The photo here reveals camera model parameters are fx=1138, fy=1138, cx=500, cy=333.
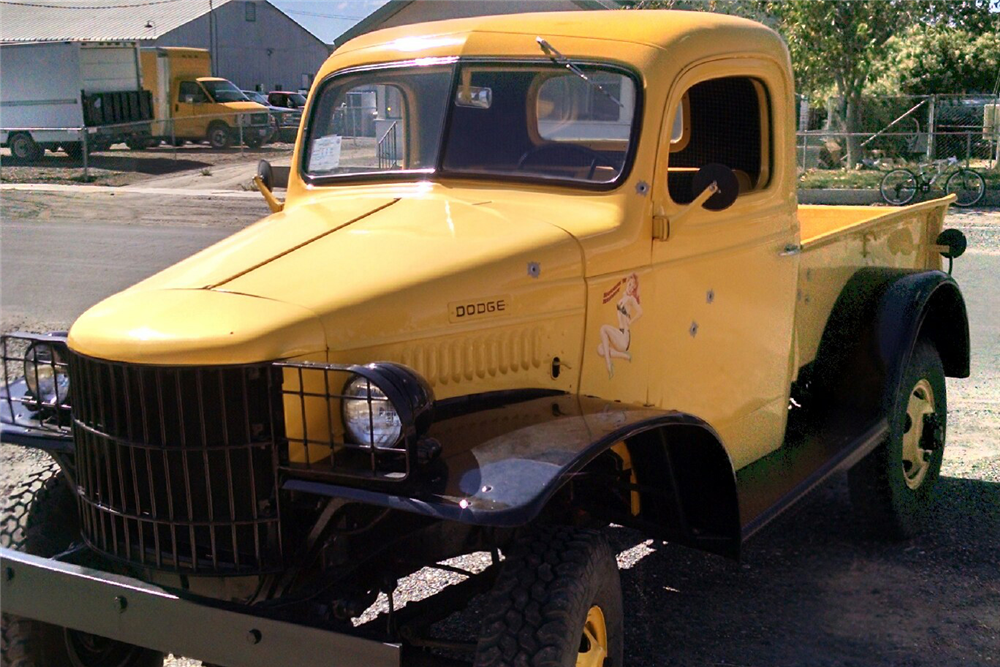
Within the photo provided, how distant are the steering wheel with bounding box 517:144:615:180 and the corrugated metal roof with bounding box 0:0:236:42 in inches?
1516

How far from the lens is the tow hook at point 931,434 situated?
530 centimetres

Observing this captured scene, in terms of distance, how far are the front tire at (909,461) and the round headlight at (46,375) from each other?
3252 mm

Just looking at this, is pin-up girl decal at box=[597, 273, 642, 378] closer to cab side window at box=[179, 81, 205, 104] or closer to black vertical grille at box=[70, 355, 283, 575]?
black vertical grille at box=[70, 355, 283, 575]

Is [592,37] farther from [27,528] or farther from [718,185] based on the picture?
[27,528]

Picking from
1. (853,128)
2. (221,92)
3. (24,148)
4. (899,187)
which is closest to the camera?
(899,187)

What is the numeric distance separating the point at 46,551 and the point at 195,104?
29986 mm

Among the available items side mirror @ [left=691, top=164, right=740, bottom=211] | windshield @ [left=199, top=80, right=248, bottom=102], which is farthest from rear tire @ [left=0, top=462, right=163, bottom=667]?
windshield @ [left=199, top=80, right=248, bottom=102]

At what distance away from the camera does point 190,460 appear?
2805 mm

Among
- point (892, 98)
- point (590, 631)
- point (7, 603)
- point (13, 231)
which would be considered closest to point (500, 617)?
point (590, 631)

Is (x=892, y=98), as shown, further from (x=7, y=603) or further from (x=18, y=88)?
(x=7, y=603)

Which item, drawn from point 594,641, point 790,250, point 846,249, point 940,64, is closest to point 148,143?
point 940,64

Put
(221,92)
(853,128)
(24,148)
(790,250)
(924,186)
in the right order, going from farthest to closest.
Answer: (221,92)
(24,148)
(853,128)
(924,186)
(790,250)

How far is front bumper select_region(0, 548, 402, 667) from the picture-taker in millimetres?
2621

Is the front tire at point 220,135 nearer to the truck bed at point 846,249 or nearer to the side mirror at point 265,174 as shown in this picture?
the truck bed at point 846,249
